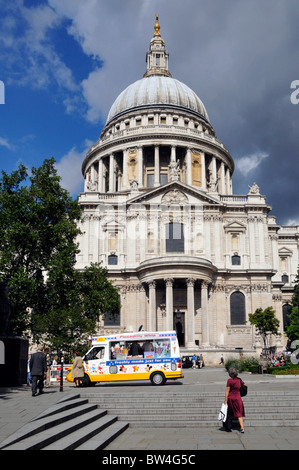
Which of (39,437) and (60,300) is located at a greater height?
(60,300)

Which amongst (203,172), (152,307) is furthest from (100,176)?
(152,307)

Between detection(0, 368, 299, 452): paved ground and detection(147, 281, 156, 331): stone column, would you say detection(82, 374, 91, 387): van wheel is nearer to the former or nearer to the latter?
detection(0, 368, 299, 452): paved ground

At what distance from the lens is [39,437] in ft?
35.2

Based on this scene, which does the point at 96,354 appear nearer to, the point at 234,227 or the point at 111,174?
the point at 234,227

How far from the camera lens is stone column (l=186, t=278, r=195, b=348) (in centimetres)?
4871

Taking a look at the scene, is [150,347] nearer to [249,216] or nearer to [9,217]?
[9,217]

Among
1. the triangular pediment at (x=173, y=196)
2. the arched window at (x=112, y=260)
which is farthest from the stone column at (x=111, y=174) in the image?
the arched window at (x=112, y=260)

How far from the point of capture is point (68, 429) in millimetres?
12133

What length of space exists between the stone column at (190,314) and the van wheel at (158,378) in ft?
78.5

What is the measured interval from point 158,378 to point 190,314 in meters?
25.4

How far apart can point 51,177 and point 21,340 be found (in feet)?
55.6
